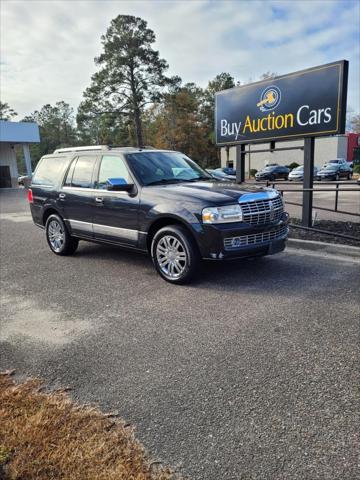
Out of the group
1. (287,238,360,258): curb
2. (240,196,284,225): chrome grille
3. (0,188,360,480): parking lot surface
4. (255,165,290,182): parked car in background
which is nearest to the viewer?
(0,188,360,480): parking lot surface

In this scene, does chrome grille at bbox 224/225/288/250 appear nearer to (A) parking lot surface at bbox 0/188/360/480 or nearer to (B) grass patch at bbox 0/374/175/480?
(A) parking lot surface at bbox 0/188/360/480

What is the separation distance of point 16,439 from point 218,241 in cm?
321

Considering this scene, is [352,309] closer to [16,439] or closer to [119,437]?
[119,437]

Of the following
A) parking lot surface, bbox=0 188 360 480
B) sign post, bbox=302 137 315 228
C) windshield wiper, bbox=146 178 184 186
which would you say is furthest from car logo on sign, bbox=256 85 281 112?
parking lot surface, bbox=0 188 360 480

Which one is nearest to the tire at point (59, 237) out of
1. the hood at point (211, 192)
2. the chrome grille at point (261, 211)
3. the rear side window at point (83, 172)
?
the rear side window at point (83, 172)

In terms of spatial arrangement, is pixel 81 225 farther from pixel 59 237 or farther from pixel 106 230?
pixel 59 237

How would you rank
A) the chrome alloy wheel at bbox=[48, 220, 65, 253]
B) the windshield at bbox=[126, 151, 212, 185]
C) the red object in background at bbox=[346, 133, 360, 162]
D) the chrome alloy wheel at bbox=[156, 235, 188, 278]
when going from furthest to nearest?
the red object in background at bbox=[346, 133, 360, 162]
the chrome alloy wheel at bbox=[48, 220, 65, 253]
the windshield at bbox=[126, 151, 212, 185]
the chrome alloy wheel at bbox=[156, 235, 188, 278]

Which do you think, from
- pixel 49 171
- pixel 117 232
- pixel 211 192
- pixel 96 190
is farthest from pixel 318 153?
pixel 211 192

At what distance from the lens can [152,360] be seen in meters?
3.41

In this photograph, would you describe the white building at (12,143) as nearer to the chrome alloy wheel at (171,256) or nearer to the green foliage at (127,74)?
the green foliage at (127,74)

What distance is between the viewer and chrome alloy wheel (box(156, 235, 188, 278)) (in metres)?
5.33

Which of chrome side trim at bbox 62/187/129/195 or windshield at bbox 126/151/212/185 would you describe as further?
chrome side trim at bbox 62/187/129/195

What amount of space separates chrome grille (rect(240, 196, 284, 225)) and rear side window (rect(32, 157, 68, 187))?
3727mm

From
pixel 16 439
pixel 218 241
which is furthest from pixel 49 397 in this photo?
pixel 218 241
